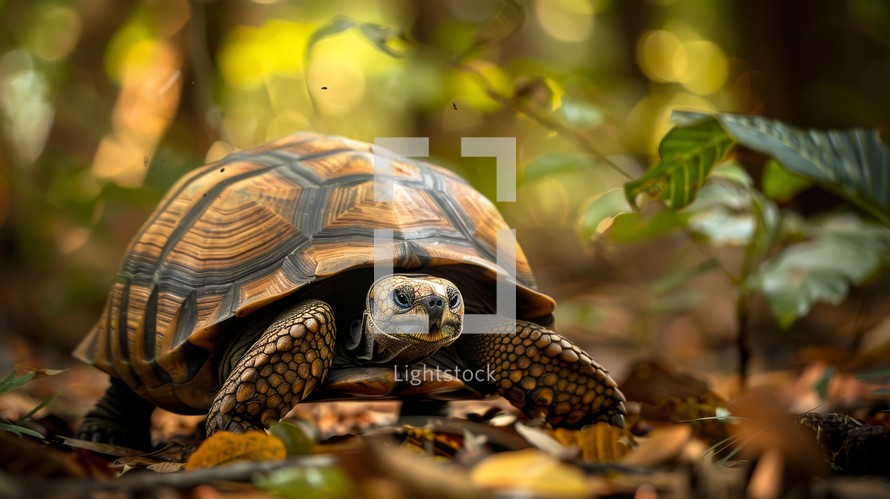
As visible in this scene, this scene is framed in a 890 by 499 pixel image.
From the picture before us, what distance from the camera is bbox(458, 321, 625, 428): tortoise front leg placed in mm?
2273

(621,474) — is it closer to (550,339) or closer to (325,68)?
(550,339)

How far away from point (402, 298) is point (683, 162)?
1.20m

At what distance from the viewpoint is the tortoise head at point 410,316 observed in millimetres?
2037

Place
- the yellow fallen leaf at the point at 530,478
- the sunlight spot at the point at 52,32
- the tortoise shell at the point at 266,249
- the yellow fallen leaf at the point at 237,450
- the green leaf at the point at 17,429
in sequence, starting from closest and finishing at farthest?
1. the yellow fallen leaf at the point at 530,478
2. the yellow fallen leaf at the point at 237,450
3. the green leaf at the point at 17,429
4. the tortoise shell at the point at 266,249
5. the sunlight spot at the point at 52,32

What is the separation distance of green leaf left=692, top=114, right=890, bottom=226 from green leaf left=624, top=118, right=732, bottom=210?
9 cm

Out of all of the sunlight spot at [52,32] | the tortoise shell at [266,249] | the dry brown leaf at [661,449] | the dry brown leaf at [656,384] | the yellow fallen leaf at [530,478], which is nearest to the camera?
the yellow fallen leaf at [530,478]

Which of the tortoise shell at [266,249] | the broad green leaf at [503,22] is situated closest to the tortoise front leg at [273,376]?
the tortoise shell at [266,249]

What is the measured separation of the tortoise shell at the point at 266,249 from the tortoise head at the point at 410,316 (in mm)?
118

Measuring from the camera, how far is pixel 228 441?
159 cm

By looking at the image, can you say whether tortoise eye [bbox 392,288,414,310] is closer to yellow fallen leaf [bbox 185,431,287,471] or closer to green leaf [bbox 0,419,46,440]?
yellow fallen leaf [bbox 185,431,287,471]

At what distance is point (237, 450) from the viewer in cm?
158

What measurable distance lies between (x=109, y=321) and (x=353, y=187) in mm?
1081

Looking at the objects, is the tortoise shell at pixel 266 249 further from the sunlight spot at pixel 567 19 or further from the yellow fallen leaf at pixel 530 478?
the sunlight spot at pixel 567 19

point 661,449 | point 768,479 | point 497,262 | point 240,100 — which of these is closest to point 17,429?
point 497,262
